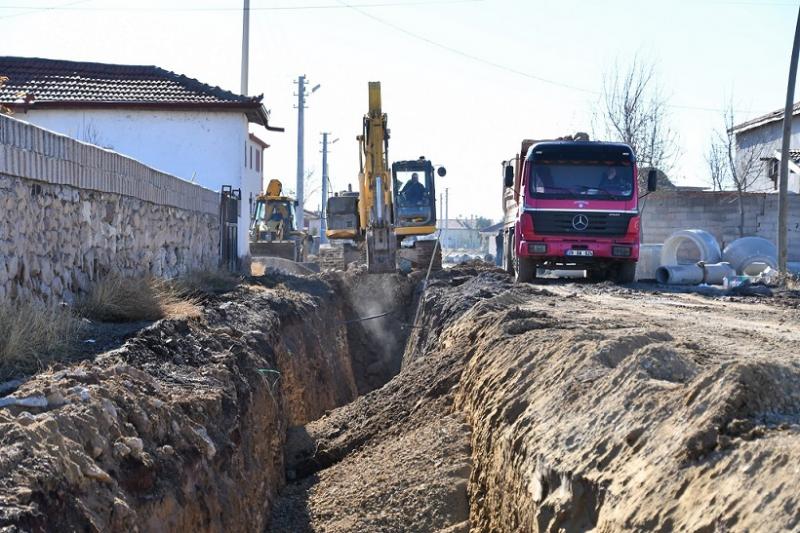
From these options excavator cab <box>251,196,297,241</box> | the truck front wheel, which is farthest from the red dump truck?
excavator cab <box>251,196,297,241</box>

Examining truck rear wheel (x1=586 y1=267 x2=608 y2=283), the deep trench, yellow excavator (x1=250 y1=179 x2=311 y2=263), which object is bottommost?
the deep trench

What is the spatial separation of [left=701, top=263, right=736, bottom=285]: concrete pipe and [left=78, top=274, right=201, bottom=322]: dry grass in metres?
14.1

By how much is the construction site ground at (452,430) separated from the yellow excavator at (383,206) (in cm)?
709

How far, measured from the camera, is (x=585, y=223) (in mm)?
21141

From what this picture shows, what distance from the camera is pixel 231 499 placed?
8.10m

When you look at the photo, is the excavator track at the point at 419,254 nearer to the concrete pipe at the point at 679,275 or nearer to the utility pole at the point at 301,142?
the concrete pipe at the point at 679,275

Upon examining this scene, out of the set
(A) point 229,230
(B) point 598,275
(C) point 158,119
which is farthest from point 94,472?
(C) point 158,119

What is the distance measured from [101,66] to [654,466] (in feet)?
100

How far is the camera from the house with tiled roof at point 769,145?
38812mm

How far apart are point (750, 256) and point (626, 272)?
6.18m

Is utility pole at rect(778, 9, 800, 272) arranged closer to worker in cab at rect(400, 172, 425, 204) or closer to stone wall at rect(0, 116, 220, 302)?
worker in cab at rect(400, 172, 425, 204)

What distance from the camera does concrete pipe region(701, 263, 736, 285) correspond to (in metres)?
23.6

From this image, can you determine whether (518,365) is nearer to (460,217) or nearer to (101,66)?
(101,66)

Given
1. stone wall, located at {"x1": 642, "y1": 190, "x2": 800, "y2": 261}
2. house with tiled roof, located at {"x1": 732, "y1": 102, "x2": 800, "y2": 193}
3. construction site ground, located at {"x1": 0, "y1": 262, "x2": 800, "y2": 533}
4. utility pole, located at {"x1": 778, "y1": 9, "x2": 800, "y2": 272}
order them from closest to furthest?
construction site ground, located at {"x1": 0, "y1": 262, "x2": 800, "y2": 533} < utility pole, located at {"x1": 778, "y1": 9, "x2": 800, "y2": 272} < stone wall, located at {"x1": 642, "y1": 190, "x2": 800, "y2": 261} < house with tiled roof, located at {"x1": 732, "y1": 102, "x2": 800, "y2": 193}
